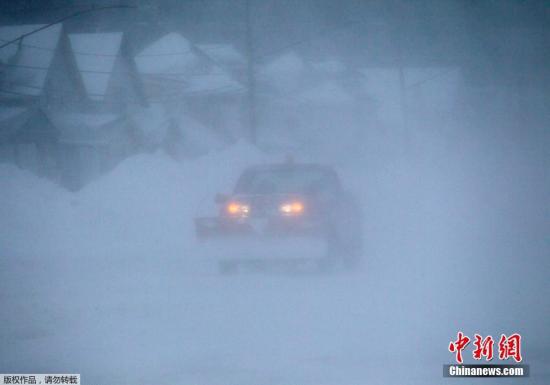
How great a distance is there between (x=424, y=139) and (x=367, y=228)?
3.59 feet

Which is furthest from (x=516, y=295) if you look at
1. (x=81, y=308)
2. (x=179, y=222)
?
(x=81, y=308)

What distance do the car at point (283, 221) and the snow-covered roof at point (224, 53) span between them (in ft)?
4.28

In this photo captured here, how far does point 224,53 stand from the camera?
6.08m

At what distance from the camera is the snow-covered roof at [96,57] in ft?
20.1

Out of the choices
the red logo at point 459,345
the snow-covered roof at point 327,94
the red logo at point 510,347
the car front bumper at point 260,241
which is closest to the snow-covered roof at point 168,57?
the snow-covered roof at point 327,94

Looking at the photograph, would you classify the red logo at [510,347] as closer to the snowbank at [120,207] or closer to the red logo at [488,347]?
the red logo at [488,347]

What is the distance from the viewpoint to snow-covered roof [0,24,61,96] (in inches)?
240

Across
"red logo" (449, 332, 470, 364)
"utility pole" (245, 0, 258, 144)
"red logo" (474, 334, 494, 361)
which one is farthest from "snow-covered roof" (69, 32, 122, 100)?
"red logo" (474, 334, 494, 361)

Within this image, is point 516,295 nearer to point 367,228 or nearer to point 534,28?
point 367,228

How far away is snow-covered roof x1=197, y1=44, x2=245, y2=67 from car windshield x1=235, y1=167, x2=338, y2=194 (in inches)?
52.5

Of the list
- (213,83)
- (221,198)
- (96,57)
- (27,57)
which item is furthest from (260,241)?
(27,57)

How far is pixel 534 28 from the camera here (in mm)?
5555

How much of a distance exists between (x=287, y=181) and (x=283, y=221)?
50cm

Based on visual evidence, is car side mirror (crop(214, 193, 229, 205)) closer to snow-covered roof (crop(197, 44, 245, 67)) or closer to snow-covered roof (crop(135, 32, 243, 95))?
snow-covered roof (crop(135, 32, 243, 95))
